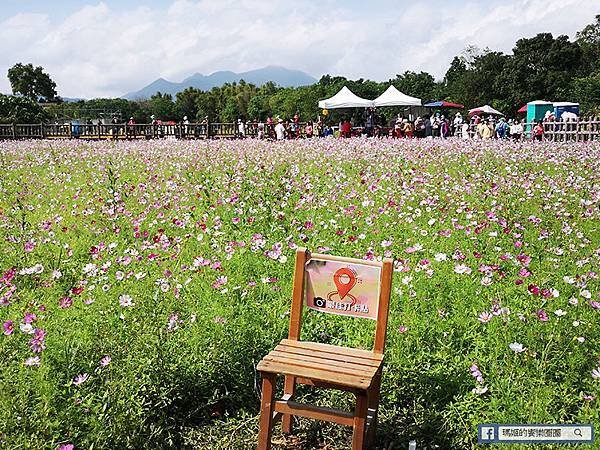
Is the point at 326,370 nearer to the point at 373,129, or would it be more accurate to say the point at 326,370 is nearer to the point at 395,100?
the point at 373,129

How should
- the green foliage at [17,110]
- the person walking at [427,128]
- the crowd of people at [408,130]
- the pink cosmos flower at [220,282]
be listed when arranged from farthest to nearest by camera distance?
the green foliage at [17,110] < the person walking at [427,128] < the crowd of people at [408,130] < the pink cosmos flower at [220,282]

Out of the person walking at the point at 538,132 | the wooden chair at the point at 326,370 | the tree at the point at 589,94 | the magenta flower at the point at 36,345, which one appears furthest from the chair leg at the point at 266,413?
the tree at the point at 589,94

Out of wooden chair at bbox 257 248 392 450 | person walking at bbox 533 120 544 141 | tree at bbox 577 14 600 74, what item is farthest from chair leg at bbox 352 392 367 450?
tree at bbox 577 14 600 74

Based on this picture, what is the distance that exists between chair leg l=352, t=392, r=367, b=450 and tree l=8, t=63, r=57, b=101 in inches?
3201

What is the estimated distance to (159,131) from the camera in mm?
25625

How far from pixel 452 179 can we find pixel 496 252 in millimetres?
3355

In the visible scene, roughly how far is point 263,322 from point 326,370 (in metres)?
1.06

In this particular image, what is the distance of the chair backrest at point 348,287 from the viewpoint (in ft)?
8.87

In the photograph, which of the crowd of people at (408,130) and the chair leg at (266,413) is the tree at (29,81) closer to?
the crowd of people at (408,130)

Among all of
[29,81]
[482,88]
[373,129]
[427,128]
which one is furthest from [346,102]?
[29,81]

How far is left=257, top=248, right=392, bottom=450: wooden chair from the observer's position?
98.7 inches

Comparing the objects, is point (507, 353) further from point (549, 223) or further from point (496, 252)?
point (549, 223)

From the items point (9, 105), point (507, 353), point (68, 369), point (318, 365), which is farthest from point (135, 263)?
point (9, 105)

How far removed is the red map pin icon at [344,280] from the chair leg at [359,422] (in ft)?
1.54
